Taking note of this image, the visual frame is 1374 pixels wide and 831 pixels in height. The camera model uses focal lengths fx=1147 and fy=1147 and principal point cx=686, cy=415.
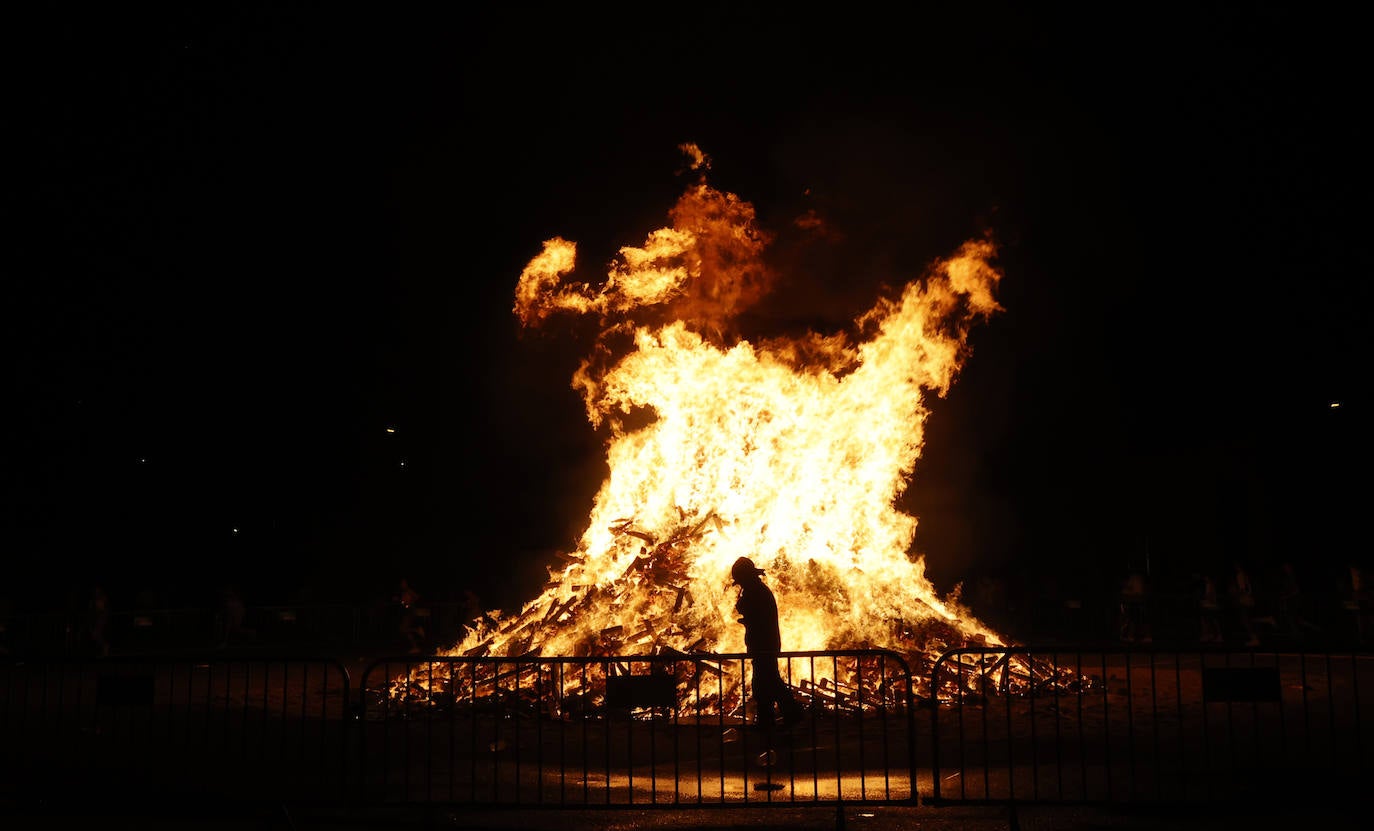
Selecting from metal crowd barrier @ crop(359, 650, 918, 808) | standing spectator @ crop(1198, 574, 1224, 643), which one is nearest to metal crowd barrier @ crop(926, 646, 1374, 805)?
metal crowd barrier @ crop(359, 650, 918, 808)

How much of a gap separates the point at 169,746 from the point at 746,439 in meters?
7.78

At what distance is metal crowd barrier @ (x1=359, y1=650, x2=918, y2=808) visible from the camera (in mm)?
7793

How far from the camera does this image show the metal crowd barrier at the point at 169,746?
26.7ft

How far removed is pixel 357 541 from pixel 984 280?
1192 inches

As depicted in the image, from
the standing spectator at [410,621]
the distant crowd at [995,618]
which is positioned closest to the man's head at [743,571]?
the distant crowd at [995,618]

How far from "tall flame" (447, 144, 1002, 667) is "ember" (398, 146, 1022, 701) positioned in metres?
0.02

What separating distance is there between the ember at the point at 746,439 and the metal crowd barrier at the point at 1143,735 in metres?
1.58

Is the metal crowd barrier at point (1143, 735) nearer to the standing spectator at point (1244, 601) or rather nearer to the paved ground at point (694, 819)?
the paved ground at point (694, 819)

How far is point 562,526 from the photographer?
41.9 m

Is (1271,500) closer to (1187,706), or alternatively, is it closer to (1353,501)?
(1353,501)

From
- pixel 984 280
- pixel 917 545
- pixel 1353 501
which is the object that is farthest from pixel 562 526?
pixel 984 280

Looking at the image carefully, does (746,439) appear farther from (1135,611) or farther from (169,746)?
(1135,611)

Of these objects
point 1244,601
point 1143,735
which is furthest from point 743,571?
point 1244,601

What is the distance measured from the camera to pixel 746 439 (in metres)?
14.6
